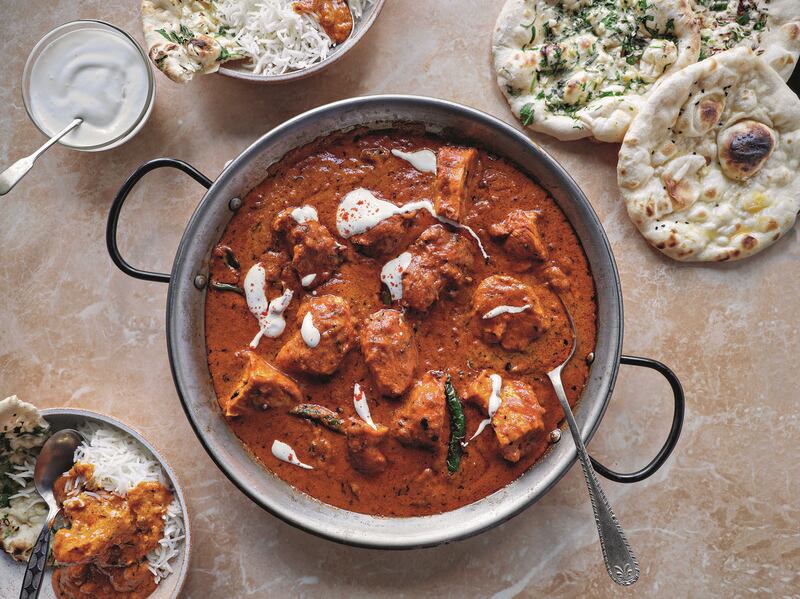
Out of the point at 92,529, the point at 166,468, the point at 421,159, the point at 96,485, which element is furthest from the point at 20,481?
the point at 421,159

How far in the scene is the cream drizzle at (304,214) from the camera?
3.44 meters

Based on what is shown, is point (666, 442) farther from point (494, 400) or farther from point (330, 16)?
point (330, 16)

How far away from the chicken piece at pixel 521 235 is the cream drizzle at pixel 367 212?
120 mm

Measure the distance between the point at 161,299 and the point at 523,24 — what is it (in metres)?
2.56

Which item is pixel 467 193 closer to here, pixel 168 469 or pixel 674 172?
pixel 674 172

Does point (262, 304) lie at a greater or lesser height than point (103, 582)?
greater

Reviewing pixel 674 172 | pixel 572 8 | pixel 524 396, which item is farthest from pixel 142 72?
pixel 674 172

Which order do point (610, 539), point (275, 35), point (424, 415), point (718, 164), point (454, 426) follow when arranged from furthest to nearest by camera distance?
1. point (718, 164)
2. point (275, 35)
3. point (454, 426)
4. point (424, 415)
5. point (610, 539)

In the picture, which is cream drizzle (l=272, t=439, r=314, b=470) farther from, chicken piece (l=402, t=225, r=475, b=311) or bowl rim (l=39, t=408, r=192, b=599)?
chicken piece (l=402, t=225, r=475, b=311)

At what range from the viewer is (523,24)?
380cm

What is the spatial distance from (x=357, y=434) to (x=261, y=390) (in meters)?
0.52

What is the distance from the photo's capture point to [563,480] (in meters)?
3.83

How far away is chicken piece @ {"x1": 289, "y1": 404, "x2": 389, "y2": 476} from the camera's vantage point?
3.37m

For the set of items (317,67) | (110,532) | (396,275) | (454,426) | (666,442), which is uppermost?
(317,67)
